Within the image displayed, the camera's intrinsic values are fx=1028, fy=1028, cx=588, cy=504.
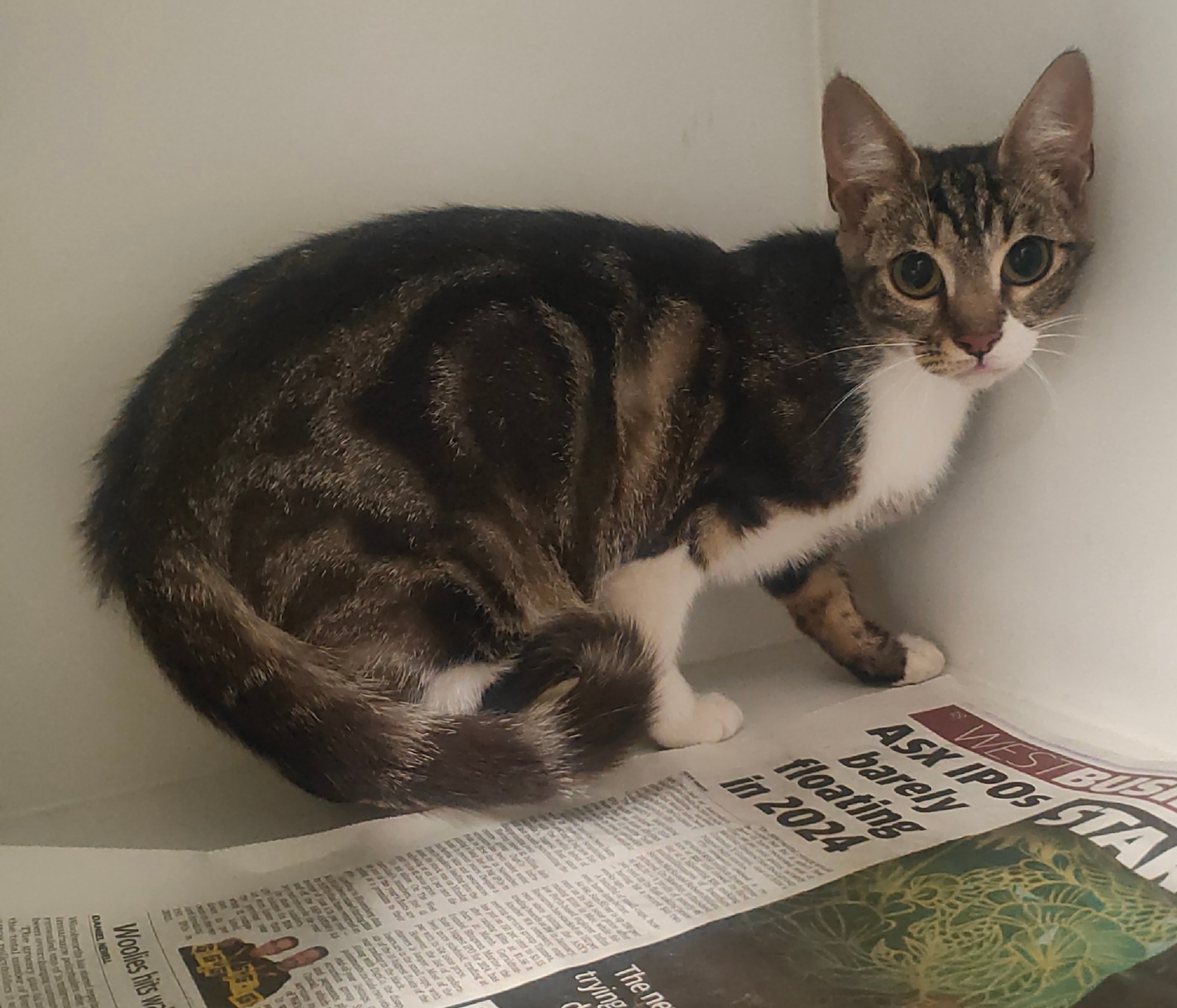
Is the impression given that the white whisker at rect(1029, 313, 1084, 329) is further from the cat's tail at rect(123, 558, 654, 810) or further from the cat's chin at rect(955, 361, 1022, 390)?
the cat's tail at rect(123, 558, 654, 810)

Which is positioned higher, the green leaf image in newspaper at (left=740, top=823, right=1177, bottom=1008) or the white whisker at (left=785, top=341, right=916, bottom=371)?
the white whisker at (left=785, top=341, right=916, bottom=371)

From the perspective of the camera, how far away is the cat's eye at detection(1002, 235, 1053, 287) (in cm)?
92

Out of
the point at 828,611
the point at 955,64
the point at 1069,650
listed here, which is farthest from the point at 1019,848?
the point at 955,64

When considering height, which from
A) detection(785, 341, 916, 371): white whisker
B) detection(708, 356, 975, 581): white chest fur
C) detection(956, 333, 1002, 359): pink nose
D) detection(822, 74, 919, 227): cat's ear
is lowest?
detection(708, 356, 975, 581): white chest fur

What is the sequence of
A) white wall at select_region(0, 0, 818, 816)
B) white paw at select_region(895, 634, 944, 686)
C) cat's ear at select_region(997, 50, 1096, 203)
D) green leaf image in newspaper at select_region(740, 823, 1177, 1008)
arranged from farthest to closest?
white paw at select_region(895, 634, 944, 686), white wall at select_region(0, 0, 818, 816), cat's ear at select_region(997, 50, 1096, 203), green leaf image in newspaper at select_region(740, 823, 1177, 1008)

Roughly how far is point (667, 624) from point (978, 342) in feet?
1.33

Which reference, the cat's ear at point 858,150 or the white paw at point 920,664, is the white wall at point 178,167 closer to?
the cat's ear at point 858,150

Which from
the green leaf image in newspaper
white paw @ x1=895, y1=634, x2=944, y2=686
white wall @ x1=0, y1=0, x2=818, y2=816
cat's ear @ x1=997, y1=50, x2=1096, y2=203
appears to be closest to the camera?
the green leaf image in newspaper

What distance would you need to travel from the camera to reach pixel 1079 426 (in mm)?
984

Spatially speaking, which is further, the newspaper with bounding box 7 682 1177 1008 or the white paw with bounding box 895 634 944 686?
the white paw with bounding box 895 634 944 686

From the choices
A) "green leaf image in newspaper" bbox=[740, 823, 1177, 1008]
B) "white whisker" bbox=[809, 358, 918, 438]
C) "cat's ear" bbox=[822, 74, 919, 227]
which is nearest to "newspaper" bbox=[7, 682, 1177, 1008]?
"green leaf image in newspaper" bbox=[740, 823, 1177, 1008]

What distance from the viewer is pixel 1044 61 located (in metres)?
0.96

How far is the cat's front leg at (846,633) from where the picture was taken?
1153mm

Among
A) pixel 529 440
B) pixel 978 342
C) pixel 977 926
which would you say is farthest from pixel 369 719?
pixel 978 342
